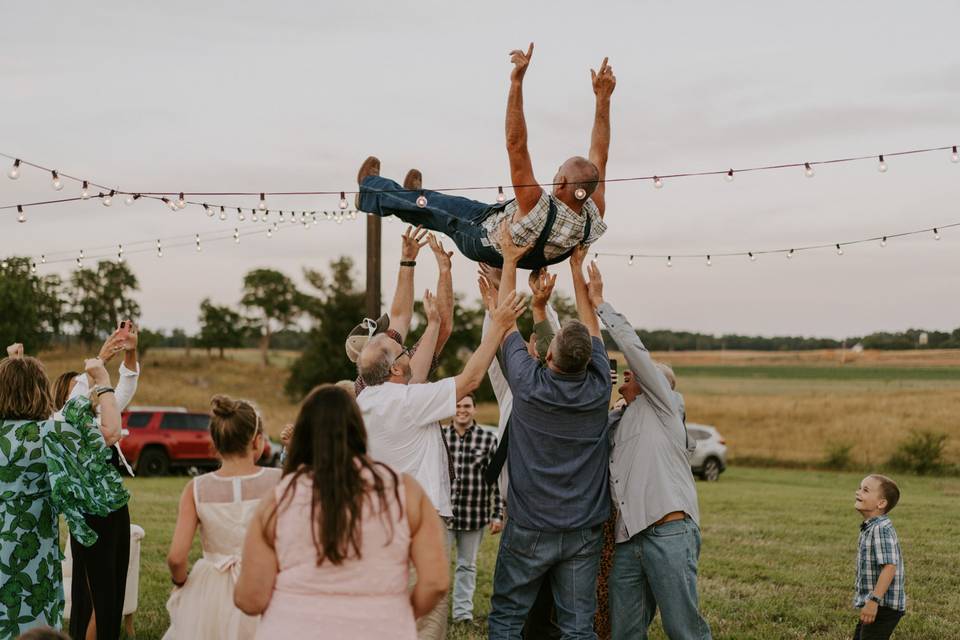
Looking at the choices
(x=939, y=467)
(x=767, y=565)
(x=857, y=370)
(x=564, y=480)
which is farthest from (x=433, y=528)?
(x=857, y=370)

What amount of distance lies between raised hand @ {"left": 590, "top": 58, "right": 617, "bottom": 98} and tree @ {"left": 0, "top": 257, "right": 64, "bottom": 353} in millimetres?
41728

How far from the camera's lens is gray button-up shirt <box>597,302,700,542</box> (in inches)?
185

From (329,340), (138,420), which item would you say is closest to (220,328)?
(329,340)

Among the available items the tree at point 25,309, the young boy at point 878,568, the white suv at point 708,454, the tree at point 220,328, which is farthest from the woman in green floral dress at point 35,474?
the tree at point 220,328

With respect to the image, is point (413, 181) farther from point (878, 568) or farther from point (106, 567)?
point (878, 568)

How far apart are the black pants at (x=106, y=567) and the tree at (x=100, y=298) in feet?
166

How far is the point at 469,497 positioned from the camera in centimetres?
758

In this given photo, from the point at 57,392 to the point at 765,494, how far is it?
1383 centimetres

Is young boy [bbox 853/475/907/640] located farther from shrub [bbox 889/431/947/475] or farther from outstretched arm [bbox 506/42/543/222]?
shrub [bbox 889/431/947/475]

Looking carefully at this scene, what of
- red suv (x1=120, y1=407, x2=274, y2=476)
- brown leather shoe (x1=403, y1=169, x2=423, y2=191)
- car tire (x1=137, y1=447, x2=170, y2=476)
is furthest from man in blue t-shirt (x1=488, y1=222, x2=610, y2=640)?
car tire (x1=137, y1=447, x2=170, y2=476)

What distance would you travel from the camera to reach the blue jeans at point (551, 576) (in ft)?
15.2

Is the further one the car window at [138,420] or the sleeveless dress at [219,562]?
the car window at [138,420]

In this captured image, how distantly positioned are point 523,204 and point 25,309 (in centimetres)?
4610

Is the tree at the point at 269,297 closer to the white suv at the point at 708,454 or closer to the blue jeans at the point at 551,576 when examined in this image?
the white suv at the point at 708,454
